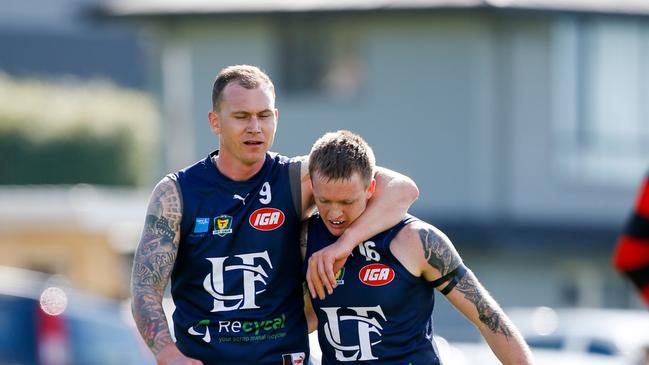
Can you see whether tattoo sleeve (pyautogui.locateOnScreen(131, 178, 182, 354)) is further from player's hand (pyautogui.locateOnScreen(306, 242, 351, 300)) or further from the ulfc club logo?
player's hand (pyautogui.locateOnScreen(306, 242, 351, 300))

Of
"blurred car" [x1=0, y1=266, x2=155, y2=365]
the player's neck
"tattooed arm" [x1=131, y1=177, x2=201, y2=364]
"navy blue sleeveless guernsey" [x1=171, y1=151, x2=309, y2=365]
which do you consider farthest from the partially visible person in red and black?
"blurred car" [x1=0, y1=266, x2=155, y2=365]

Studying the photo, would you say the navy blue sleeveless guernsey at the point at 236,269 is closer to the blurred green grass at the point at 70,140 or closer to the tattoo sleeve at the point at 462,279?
the tattoo sleeve at the point at 462,279

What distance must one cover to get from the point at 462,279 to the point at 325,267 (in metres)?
0.59

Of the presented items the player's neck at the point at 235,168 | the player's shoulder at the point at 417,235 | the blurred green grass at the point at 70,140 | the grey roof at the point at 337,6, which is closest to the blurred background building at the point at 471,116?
the grey roof at the point at 337,6

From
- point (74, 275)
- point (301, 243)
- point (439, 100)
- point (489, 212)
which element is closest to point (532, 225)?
point (489, 212)

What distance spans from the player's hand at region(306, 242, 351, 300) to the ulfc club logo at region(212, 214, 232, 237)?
371 millimetres

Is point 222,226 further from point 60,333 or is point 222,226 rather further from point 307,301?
point 60,333

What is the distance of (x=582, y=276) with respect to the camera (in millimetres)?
28125

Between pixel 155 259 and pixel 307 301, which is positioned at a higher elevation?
pixel 155 259

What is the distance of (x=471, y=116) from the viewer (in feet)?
88.9

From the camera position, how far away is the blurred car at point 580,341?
15.9 m

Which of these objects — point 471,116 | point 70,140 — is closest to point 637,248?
point 471,116

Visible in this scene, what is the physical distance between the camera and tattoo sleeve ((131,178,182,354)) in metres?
6.86

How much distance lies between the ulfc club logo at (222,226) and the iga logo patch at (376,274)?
0.58 metres
